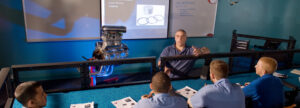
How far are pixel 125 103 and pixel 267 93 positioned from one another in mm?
1150

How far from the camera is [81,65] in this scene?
1.92 metres

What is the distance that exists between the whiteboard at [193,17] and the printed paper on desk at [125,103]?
2982mm

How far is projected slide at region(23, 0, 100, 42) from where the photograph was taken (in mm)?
3674

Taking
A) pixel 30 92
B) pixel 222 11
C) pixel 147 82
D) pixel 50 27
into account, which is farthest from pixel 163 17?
pixel 30 92

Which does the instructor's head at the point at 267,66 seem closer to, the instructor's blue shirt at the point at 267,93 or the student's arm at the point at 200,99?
the instructor's blue shirt at the point at 267,93

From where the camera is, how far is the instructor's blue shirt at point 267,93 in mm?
1781

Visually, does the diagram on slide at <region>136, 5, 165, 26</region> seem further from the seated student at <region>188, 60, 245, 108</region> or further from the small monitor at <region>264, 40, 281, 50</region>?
the seated student at <region>188, 60, 245, 108</region>

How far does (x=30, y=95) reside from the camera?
1314 mm

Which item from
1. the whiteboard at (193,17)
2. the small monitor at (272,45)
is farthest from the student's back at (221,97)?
the whiteboard at (193,17)

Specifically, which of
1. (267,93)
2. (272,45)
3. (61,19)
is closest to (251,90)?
(267,93)

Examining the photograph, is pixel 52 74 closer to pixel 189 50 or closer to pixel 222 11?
pixel 189 50

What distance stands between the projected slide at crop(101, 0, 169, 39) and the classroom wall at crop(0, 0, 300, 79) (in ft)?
0.61

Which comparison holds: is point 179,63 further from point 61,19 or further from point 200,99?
point 61,19

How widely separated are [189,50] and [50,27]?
2.45 m
